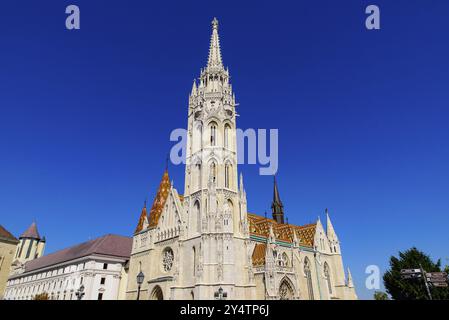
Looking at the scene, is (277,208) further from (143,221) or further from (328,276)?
(143,221)

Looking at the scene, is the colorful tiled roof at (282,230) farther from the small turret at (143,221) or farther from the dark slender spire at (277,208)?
the small turret at (143,221)

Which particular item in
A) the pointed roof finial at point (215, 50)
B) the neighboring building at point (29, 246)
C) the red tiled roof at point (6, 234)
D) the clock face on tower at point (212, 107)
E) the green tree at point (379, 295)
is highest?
the pointed roof finial at point (215, 50)

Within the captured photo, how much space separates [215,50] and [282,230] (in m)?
34.3

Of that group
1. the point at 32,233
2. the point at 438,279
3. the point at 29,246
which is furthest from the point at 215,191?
the point at 32,233

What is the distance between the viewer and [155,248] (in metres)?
44.1

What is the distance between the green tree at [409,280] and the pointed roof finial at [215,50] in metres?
44.5

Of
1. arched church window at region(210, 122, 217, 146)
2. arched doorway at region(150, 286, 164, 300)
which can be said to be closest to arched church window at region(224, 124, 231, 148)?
arched church window at region(210, 122, 217, 146)

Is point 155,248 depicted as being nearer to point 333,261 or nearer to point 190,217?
point 190,217

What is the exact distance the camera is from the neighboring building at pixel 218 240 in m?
36.7

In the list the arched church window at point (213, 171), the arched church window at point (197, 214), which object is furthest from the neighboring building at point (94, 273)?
the arched church window at point (213, 171)

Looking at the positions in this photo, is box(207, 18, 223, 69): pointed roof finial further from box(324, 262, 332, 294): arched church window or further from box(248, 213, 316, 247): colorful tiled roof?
box(324, 262, 332, 294): arched church window
